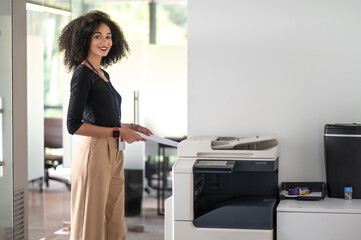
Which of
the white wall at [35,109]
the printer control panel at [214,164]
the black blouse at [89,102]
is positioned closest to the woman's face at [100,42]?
the black blouse at [89,102]

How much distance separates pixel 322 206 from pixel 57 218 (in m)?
3.03

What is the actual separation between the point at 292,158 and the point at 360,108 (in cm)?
53

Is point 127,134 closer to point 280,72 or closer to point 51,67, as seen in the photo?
point 280,72

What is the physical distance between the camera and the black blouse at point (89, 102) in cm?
269

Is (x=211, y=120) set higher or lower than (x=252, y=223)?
higher

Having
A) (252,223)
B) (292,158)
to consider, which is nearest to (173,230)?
(252,223)

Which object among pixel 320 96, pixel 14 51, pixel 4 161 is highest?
pixel 14 51

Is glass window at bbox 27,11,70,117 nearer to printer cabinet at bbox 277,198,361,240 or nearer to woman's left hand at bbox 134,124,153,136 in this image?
woman's left hand at bbox 134,124,153,136

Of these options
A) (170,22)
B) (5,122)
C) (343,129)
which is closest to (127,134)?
(5,122)

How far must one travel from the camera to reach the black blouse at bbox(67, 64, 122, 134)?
2688 mm

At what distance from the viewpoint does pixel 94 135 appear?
2709 mm

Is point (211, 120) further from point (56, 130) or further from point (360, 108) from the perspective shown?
point (56, 130)

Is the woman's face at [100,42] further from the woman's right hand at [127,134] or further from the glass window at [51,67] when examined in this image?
the glass window at [51,67]

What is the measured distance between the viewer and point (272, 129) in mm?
3197
